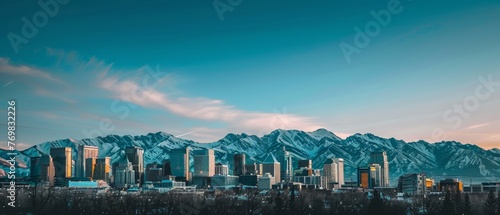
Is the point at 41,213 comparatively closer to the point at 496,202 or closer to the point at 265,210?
the point at 265,210

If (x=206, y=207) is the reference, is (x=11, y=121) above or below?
above

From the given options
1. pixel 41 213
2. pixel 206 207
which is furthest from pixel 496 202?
pixel 41 213

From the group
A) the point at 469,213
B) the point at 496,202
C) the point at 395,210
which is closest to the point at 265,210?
the point at 395,210

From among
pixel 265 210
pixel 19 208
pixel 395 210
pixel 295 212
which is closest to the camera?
pixel 19 208

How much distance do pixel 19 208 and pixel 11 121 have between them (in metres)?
59.4

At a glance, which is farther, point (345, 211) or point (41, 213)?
point (345, 211)

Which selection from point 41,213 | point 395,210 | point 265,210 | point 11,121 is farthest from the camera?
point 395,210

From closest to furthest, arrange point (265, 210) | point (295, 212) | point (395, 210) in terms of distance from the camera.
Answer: point (295, 212) → point (265, 210) → point (395, 210)

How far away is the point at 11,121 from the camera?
156 ft

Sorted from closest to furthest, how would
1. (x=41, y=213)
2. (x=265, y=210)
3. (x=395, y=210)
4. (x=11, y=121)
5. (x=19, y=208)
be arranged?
(x=11, y=121) < (x=41, y=213) < (x=19, y=208) < (x=265, y=210) < (x=395, y=210)

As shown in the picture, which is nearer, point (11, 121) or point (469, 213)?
point (11, 121)

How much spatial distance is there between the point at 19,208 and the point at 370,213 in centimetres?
5732

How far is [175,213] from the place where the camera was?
109m

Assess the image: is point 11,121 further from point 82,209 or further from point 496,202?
point 496,202
